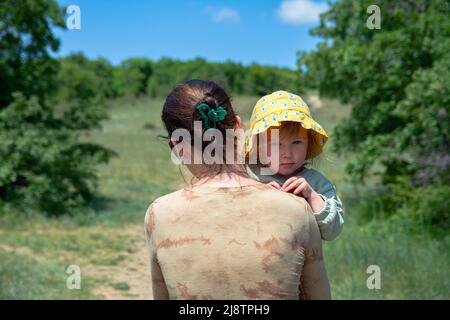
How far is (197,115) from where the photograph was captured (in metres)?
1.87

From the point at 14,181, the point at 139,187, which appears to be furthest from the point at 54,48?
the point at 139,187

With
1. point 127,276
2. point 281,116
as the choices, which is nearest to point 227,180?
point 281,116

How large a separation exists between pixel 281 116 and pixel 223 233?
24.4 inches

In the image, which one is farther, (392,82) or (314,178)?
(392,82)

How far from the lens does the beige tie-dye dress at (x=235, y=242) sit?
1757mm

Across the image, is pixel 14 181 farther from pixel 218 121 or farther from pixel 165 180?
pixel 218 121

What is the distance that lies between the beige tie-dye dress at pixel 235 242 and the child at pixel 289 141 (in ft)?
1.00

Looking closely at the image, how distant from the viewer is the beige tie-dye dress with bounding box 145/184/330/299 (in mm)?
1757
